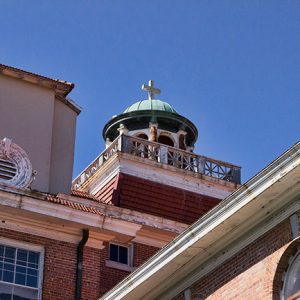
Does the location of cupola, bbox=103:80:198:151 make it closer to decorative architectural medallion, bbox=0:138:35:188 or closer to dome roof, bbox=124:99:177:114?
dome roof, bbox=124:99:177:114

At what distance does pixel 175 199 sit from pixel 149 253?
11.9 ft

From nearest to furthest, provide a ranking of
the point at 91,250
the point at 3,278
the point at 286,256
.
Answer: the point at 286,256
the point at 3,278
the point at 91,250

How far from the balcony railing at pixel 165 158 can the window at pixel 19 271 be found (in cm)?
805

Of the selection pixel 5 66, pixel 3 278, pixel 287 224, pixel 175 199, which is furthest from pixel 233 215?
pixel 175 199

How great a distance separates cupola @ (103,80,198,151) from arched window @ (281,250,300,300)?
19014mm

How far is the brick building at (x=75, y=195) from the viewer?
21797 mm

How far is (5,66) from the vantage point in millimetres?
24969

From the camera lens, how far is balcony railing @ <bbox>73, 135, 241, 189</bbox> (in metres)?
29.9

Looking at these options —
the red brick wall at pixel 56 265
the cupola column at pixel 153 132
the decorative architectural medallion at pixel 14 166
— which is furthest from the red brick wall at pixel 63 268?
the cupola column at pixel 153 132

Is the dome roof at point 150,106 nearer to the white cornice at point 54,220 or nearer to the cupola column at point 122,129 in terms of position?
the cupola column at point 122,129

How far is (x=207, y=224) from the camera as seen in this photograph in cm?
1571

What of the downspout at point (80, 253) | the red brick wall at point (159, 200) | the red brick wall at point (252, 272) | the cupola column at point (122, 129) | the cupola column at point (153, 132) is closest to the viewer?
the red brick wall at point (252, 272)

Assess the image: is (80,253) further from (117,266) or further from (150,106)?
(150,106)

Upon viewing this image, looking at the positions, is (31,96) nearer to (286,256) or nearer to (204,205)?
(204,205)
